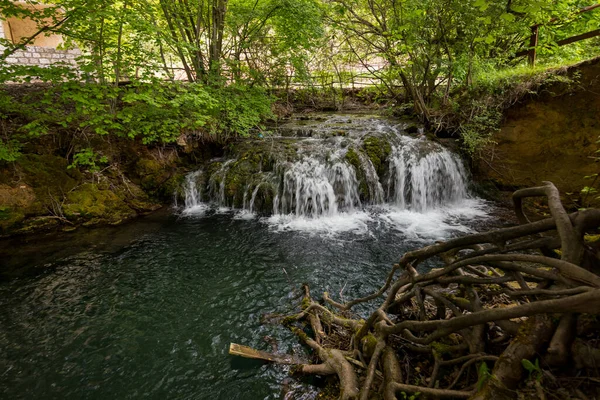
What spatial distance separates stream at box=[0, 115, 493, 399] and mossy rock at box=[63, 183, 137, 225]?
56 centimetres

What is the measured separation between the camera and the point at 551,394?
1356 millimetres

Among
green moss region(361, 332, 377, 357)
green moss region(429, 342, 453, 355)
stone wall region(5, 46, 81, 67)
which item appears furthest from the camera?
stone wall region(5, 46, 81, 67)

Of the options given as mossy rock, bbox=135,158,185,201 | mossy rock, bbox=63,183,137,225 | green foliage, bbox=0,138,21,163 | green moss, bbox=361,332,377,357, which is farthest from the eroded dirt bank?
green foliage, bbox=0,138,21,163

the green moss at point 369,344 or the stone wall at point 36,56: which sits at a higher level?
the stone wall at point 36,56

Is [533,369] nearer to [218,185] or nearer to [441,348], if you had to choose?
[441,348]

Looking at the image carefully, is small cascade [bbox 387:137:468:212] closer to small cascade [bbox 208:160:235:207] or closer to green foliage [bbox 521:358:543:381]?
small cascade [bbox 208:160:235:207]

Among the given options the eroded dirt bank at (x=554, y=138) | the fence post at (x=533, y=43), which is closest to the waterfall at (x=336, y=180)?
the eroded dirt bank at (x=554, y=138)

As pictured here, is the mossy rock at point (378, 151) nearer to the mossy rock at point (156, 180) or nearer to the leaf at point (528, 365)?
the mossy rock at point (156, 180)

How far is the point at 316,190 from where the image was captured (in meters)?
8.50

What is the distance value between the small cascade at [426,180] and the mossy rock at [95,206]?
8.01 metres

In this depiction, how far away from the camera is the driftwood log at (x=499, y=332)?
1393 mm

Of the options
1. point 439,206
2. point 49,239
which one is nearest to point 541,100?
point 439,206

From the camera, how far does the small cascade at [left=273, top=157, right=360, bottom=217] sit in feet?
27.6

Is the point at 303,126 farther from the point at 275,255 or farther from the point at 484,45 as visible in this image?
the point at 275,255
